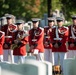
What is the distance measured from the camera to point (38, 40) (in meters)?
14.5

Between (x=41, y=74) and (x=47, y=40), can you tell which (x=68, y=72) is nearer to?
(x=41, y=74)

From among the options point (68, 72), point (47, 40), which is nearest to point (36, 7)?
point (47, 40)

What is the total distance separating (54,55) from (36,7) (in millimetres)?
37968

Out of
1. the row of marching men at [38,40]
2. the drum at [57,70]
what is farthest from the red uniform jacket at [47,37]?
the drum at [57,70]

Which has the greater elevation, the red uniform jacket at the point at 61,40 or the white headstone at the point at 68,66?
the red uniform jacket at the point at 61,40

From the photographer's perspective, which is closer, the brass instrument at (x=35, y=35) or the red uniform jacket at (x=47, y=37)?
the brass instrument at (x=35, y=35)

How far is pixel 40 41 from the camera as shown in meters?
14.5

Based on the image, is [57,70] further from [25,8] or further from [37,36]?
[25,8]

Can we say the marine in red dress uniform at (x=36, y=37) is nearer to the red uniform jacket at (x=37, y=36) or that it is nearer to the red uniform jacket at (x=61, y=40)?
the red uniform jacket at (x=37, y=36)

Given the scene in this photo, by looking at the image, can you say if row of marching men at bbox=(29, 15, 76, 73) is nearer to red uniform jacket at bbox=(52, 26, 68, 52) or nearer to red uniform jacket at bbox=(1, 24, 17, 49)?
red uniform jacket at bbox=(52, 26, 68, 52)

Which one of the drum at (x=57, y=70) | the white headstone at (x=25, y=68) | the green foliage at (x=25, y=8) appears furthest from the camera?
the green foliage at (x=25, y=8)

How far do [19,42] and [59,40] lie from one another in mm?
1102

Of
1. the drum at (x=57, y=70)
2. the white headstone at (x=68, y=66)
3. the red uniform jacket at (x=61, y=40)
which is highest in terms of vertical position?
the red uniform jacket at (x=61, y=40)

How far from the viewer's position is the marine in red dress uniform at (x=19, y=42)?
14.2 m
